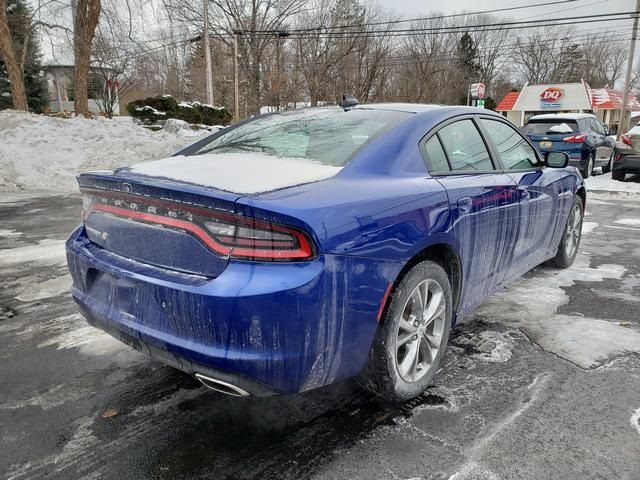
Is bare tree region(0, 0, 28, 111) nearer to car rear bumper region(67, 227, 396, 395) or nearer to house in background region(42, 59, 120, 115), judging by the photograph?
car rear bumper region(67, 227, 396, 395)

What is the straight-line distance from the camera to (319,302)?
1968 millimetres

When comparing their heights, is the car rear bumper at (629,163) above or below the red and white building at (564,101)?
below

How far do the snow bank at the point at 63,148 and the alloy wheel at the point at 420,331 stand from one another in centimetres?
943

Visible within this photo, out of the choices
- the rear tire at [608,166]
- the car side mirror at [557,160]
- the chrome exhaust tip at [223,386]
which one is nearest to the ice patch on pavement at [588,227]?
the car side mirror at [557,160]

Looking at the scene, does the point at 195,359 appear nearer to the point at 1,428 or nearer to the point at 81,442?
the point at 81,442

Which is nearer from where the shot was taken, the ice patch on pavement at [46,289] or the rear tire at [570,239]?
the ice patch on pavement at [46,289]

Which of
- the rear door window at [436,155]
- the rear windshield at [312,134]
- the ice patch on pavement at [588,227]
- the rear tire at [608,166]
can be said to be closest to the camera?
the rear windshield at [312,134]

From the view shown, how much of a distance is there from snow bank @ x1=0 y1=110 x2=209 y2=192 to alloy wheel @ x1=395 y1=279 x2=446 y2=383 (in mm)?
9426

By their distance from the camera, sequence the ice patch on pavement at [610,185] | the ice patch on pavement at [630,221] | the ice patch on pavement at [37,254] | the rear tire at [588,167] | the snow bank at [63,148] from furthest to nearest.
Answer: the rear tire at [588,167], the ice patch on pavement at [610,185], the snow bank at [63,148], the ice patch on pavement at [630,221], the ice patch on pavement at [37,254]

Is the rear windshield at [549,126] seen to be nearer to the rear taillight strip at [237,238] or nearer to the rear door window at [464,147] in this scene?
the rear door window at [464,147]

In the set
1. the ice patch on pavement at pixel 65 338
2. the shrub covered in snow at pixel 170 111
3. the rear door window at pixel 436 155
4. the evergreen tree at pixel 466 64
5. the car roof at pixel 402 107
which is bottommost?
the ice patch on pavement at pixel 65 338

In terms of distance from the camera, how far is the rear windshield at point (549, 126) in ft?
40.3

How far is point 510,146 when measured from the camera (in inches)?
150

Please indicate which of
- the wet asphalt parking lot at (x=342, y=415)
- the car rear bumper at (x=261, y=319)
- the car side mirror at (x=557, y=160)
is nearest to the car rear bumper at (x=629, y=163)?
the car side mirror at (x=557, y=160)
